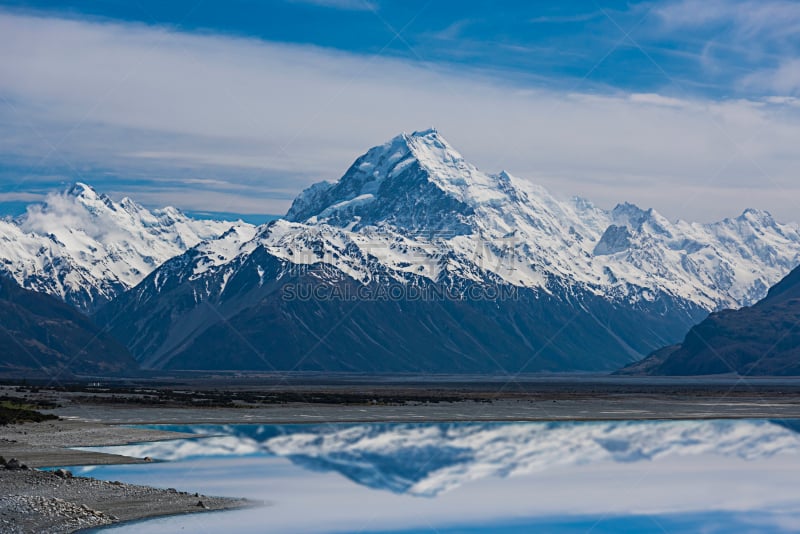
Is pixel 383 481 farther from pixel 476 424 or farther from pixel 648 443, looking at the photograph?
pixel 476 424

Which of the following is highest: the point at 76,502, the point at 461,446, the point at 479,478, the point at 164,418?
the point at 461,446

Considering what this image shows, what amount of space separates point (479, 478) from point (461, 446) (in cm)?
2128

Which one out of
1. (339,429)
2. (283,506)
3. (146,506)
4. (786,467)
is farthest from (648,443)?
(146,506)

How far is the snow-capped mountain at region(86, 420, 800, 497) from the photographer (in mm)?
80375

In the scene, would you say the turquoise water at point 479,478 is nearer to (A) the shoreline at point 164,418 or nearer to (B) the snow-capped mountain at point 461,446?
(B) the snow-capped mountain at point 461,446

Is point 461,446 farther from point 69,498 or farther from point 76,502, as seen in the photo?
point 76,502

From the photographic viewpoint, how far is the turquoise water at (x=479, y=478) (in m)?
59.2

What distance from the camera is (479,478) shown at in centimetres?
7669

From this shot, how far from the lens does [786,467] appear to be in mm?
84312

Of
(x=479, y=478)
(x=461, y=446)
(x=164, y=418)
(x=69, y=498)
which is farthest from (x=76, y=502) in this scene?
(x=164, y=418)

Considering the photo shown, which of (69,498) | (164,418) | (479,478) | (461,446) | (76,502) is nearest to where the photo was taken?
(76,502)

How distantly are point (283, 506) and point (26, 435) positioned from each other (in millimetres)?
36443

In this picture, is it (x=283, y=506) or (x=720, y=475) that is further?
(x=720, y=475)

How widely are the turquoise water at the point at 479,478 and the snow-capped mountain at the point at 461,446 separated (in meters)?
0.17
